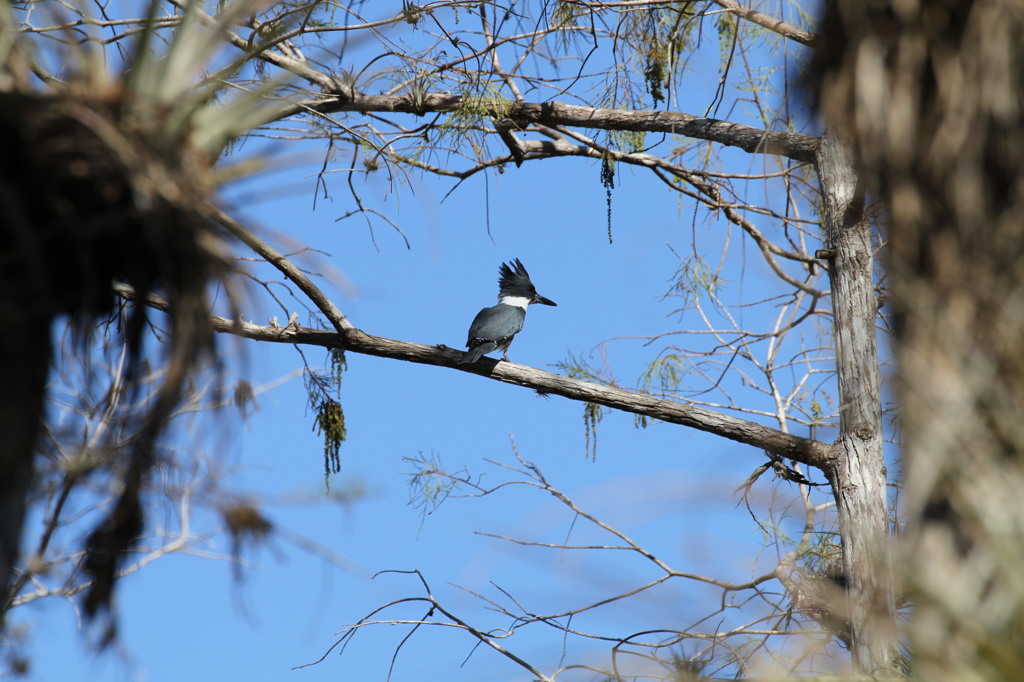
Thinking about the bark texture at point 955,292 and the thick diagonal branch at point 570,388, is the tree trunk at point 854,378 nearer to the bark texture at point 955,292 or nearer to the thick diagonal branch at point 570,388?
the thick diagonal branch at point 570,388

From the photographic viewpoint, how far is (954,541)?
144 centimetres

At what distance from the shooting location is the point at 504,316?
7391 millimetres

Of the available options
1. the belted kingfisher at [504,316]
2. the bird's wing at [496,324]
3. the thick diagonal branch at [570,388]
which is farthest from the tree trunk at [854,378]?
the bird's wing at [496,324]

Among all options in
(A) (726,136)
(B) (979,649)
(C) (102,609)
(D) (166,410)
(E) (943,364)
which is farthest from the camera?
(A) (726,136)

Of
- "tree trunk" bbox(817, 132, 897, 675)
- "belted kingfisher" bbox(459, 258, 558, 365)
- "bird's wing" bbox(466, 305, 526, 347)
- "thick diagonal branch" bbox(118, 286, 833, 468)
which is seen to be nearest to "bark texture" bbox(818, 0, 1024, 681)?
"tree trunk" bbox(817, 132, 897, 675)

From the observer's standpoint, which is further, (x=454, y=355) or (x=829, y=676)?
(x=454, y=355)

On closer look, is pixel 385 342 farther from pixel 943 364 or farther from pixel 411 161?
pixel 943 364

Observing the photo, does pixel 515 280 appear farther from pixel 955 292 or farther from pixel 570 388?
pixel 955 292

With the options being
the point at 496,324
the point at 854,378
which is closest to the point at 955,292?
the point at 854,378

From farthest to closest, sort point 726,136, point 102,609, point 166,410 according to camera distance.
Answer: point 726,136 < point 102,609 < point 166,410

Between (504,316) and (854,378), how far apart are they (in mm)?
3318

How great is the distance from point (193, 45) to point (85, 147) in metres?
0.34

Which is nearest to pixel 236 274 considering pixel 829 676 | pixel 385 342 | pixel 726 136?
pixel 829 676

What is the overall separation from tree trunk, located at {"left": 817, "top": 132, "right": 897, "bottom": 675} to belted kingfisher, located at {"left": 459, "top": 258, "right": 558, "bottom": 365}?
186 cm
